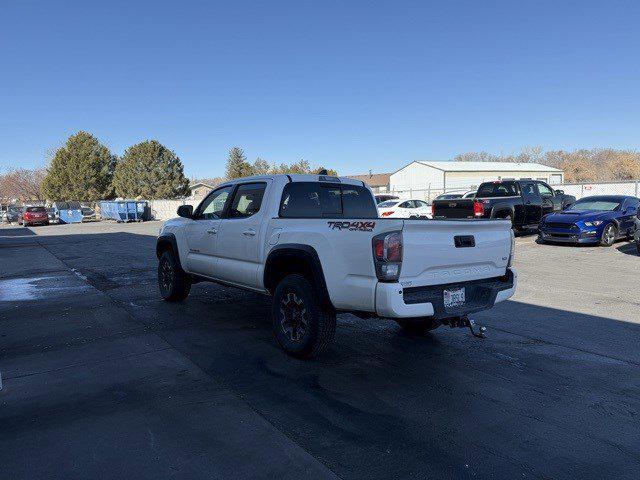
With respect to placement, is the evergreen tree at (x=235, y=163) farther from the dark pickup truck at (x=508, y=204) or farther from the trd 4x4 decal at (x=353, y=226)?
the trd 4x4 decal at (x=353, y=226)

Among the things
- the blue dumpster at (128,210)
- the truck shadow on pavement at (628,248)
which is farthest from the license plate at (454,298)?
the blue dumpster at (128,210)

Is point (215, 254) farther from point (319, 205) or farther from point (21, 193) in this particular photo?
point (21, 193)

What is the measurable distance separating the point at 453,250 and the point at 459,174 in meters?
59.6

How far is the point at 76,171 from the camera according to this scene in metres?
56.3

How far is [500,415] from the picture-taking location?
137 inches

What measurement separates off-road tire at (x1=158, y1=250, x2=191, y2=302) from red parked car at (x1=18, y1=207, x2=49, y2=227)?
124 feet

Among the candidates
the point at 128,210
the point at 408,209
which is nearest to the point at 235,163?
the point at 128,210

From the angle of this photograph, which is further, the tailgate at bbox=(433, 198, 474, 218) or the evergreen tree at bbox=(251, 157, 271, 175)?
the evergreen tree at bbox=(251, 157, 271, 175)

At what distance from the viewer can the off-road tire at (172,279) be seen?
7.23m

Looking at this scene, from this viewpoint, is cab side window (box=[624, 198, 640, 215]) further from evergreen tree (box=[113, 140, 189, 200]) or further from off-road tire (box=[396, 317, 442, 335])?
evergreen tree (box=[113, 140, 189, 200])

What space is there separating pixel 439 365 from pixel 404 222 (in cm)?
168

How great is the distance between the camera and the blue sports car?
13242mm

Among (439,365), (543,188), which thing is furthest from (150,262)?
(543,188)

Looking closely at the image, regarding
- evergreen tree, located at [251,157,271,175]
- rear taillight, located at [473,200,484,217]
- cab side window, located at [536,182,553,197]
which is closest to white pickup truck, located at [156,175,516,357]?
rear taillight, located at [473,200,484,217]
